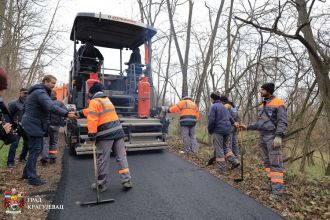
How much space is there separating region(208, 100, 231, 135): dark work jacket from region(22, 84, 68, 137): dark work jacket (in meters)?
2.97

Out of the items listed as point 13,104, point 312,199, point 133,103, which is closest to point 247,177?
point 312,199

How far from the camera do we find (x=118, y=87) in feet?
26.7

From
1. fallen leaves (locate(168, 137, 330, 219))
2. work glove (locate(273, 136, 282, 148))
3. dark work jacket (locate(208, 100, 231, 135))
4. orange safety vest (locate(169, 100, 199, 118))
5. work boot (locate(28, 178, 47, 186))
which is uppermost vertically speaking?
orange safety vest (locate(169, 100, 199, 118))

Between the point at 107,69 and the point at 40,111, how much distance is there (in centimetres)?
356

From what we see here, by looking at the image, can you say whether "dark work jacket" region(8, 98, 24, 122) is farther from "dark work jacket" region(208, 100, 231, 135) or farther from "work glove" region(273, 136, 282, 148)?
"work glove" region(273, 136, 282, 148)

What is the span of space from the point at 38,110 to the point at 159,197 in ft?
8.18

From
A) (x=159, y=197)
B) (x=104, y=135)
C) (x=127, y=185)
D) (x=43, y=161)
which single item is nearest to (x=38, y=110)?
(x=104, y=135)

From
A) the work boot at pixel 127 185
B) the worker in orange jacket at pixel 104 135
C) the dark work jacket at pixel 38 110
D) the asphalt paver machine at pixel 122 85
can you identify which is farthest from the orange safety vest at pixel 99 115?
the asphalt paver machine at pixel 122 85

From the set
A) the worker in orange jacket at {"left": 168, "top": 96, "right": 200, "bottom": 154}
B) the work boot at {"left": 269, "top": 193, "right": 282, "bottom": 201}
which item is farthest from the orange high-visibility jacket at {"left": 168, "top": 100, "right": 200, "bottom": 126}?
the work boot at {"left": 269, "top": 193, "right": 282, "bottom": 201}

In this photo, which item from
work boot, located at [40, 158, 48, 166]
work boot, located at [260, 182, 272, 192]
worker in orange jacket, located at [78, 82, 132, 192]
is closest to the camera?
worker in orange jacket, located at [78, 82, 132, 192]

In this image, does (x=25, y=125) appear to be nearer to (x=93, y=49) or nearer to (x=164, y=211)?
(x=164, y=211)

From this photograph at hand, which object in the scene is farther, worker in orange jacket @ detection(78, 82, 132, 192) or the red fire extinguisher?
the red fire extinguisher

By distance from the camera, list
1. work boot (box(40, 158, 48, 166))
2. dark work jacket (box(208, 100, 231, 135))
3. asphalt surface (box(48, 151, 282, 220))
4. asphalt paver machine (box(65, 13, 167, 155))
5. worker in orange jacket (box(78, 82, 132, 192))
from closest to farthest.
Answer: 1. asphalt surface (box(48, 151, 282, 220))
2. worker in orange jacket (box(78, 82, 132, 192))
3. dark work jacket (box(208, 100, 231, 135))
4. work boot (box(40, 158, 48, 166))
5. asphalt paver machine (box(65, 13, 167, 155))

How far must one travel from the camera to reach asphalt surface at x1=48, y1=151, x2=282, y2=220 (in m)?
3.52
